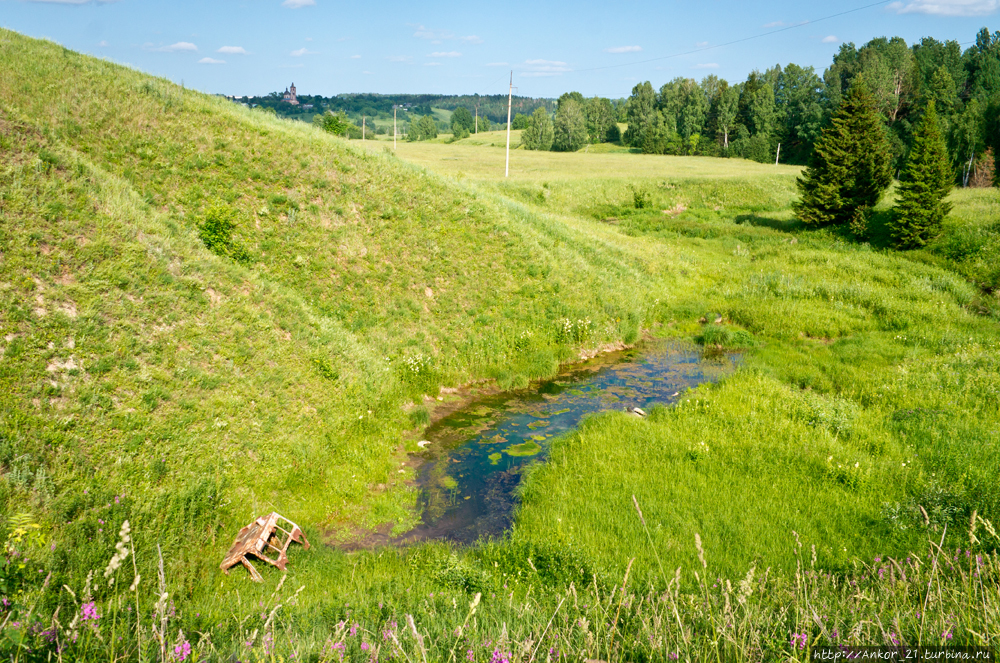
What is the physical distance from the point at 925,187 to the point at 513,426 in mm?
Result: 25680

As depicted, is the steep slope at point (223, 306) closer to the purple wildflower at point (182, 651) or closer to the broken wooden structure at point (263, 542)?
the broken wooden structure at point (263, 542)

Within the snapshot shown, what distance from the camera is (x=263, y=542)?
26.4 feet

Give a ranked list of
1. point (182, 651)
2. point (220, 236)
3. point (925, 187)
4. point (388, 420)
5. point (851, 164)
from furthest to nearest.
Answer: point (851, 164) → point (925, 187) → point (220, 236) → point (388, 420) → point (182, 651)

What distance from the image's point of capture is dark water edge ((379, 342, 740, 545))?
996 centimetres

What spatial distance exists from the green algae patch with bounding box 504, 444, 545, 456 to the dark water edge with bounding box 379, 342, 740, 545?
2cm

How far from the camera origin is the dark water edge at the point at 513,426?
32.7 ft

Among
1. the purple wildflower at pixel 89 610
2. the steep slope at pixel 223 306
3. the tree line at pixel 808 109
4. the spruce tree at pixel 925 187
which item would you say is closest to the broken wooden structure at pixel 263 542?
the steep slope at pixel 223 306

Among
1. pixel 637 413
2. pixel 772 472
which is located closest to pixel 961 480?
pixel 772 472

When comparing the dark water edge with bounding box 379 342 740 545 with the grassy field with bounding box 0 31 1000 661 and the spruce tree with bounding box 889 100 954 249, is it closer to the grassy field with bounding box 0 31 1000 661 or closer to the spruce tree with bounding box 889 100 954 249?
the grassy field with bounding box 0 31 1000 661

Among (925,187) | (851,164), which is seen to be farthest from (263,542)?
(851,164)

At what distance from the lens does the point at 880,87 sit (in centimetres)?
8062

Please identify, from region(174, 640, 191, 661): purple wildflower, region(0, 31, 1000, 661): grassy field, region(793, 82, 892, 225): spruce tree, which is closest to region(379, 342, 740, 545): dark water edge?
region(0, 31, 1000, 661): grassy field

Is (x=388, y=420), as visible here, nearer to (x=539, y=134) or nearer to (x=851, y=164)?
(x=851, y=164)

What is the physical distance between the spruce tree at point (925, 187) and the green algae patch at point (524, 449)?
1003 inches
